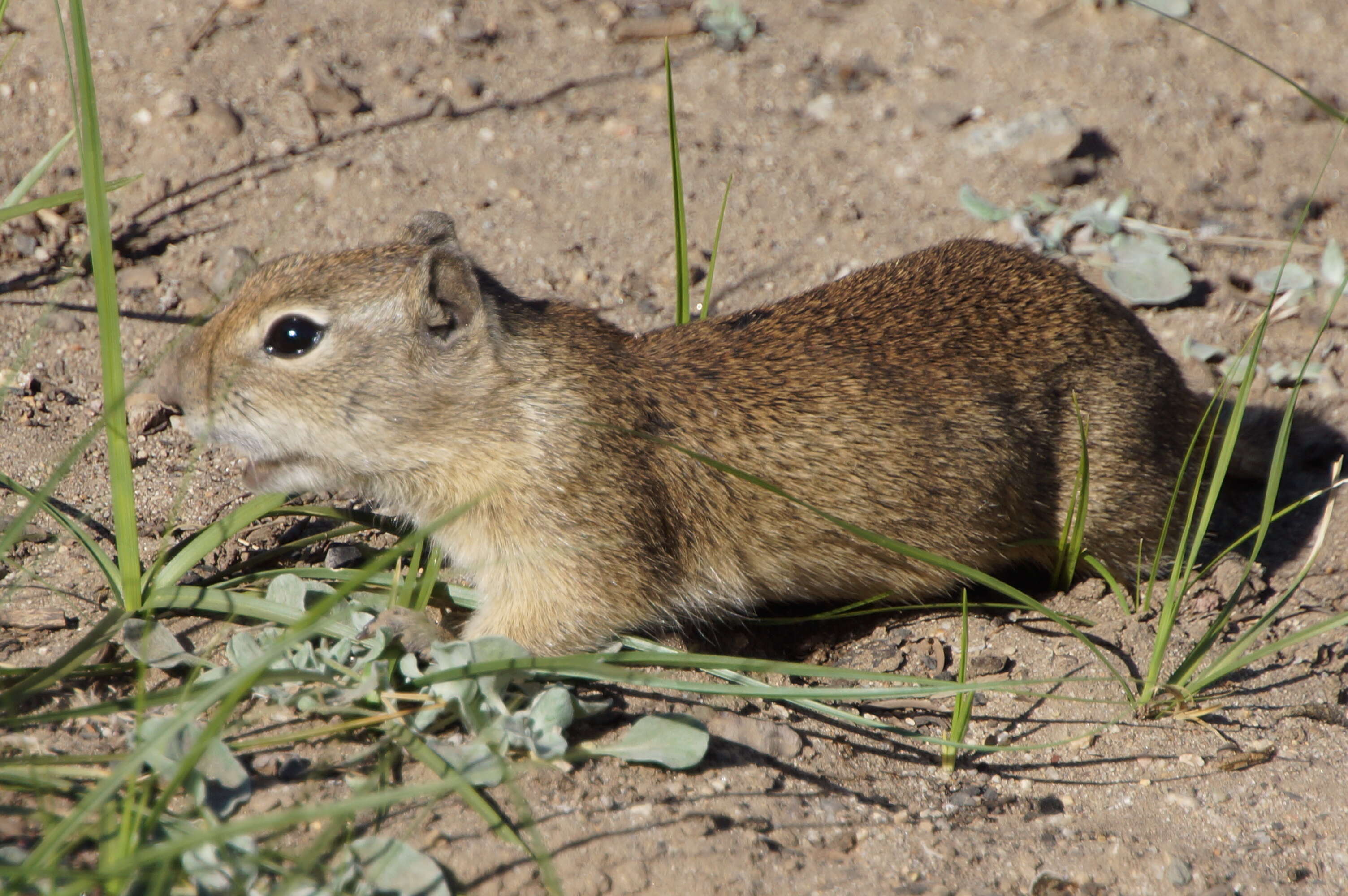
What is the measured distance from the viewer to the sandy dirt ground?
281 cm

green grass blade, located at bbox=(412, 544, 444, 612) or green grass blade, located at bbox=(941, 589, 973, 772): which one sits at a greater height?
green grass blade, located at bbox=(412, 544, 444, 612)

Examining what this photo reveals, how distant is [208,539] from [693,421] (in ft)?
4.87

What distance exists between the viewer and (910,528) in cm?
385

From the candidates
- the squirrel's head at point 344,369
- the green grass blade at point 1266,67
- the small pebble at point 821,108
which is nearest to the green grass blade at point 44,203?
the squirrel's head at point 344,369

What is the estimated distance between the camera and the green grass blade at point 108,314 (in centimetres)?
273

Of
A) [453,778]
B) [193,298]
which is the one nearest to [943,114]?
[193,298]

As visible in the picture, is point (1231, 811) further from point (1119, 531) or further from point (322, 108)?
point (322, 108)

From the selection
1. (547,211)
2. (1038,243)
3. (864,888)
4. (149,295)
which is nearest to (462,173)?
(547,211)

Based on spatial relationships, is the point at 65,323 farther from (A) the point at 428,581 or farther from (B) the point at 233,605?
(A) the point at 428,581

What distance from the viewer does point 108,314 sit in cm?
283

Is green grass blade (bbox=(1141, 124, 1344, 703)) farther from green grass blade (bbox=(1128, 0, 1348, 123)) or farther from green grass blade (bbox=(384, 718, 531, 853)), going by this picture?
green grass blade (bbox=(384, 718, 531, 853))

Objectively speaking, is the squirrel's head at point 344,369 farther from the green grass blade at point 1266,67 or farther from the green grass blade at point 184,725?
the green grass blade at point 1266,67

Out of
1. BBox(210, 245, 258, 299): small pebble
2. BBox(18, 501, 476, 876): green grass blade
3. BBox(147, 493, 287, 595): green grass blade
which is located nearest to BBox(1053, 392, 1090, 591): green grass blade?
BBox(18, 501, 476, 876): green grass blade

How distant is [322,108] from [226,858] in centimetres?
443
